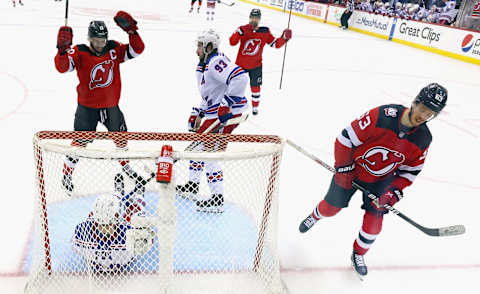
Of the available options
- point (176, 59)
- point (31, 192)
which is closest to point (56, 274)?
point (31, 192)

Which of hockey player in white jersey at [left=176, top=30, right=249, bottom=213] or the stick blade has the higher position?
hockey player in white jersey at [left=176, top=30, right=249, bottom=213]

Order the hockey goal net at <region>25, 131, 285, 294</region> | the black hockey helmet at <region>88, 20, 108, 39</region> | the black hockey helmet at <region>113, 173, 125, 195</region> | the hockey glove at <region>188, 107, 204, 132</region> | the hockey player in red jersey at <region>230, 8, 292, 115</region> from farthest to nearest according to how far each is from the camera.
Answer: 1. the hockey player in red jersey at <region>230, 8, 292, 115</region>
2. the hockey glove at <region>188, 107, 204, 132</region>
3. the black hockey helmet at <region>88, 20, 108, 39</region>
4. the black hockey helmet at <region>113, 173, 125, 195</region>
5. the hockey goal net at <region>25, 131, 285, 294</region>

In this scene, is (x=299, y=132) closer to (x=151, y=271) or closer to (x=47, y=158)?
(x=151, y=271)

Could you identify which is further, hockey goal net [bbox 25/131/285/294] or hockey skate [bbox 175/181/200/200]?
hockey skate [bbox 175/181/200/200]

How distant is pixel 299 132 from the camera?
421 centimetres

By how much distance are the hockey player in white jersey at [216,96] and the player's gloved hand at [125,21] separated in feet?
1.58

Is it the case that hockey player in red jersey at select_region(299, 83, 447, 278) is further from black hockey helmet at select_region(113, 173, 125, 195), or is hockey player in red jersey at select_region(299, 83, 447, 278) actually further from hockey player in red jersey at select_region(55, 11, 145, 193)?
hockey player in red jersey at select_region(55, 11, 145, 193)

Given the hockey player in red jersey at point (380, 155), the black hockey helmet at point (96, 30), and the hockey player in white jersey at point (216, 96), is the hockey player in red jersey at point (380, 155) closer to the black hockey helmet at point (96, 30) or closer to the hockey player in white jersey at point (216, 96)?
the hockey player in white jersey at point (216, 96)

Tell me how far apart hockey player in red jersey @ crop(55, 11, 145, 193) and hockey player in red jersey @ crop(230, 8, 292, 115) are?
1.91 metres

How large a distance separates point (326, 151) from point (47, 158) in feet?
9.04

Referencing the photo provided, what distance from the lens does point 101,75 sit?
236 cm

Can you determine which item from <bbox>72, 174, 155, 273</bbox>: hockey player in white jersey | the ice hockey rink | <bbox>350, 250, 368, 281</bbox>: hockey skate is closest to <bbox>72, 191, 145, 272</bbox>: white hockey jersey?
<bbox>72, 174, 155, 273</bbox>: hockey player in white jersey

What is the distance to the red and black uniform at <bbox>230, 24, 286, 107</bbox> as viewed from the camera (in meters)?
4.21

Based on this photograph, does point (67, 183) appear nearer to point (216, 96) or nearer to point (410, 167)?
point (216, 96)
